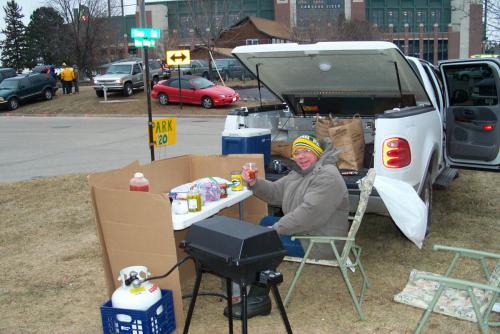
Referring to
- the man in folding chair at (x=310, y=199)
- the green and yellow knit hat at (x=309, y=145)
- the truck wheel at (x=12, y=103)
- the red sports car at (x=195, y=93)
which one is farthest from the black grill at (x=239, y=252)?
the truck wheel at (x=12, y=103)

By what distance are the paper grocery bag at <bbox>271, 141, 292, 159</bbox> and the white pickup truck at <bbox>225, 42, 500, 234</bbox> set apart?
20cm

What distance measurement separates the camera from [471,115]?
6.69 metres

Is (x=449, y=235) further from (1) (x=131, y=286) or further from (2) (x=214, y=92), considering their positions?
(2) (x=214, y=92)

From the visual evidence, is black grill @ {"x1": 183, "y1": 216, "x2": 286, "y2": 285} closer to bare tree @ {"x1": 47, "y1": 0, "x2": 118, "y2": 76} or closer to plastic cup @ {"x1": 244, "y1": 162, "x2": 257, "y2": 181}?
plastic cup @ {"x1": 244, "y1": 162, "x2": 257, "y2": 181}

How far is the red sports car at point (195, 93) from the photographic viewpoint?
74.2 ft

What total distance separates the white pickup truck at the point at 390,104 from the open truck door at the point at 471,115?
12 mm

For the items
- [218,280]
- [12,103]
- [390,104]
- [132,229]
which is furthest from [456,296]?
[12,103]

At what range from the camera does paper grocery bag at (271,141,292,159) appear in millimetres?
6113

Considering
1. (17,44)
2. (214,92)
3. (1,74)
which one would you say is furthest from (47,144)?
(17,44)

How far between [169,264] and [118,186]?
88 centimetres

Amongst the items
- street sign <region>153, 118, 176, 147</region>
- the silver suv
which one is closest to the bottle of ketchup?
street sign <region>153, 118, 176, 147</region>

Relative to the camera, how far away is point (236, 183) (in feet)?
14.9

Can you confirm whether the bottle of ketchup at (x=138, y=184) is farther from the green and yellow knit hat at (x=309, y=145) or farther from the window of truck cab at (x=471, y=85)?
the window of truck cab at (x=471, y=85)

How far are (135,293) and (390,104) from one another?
4.10 metres
